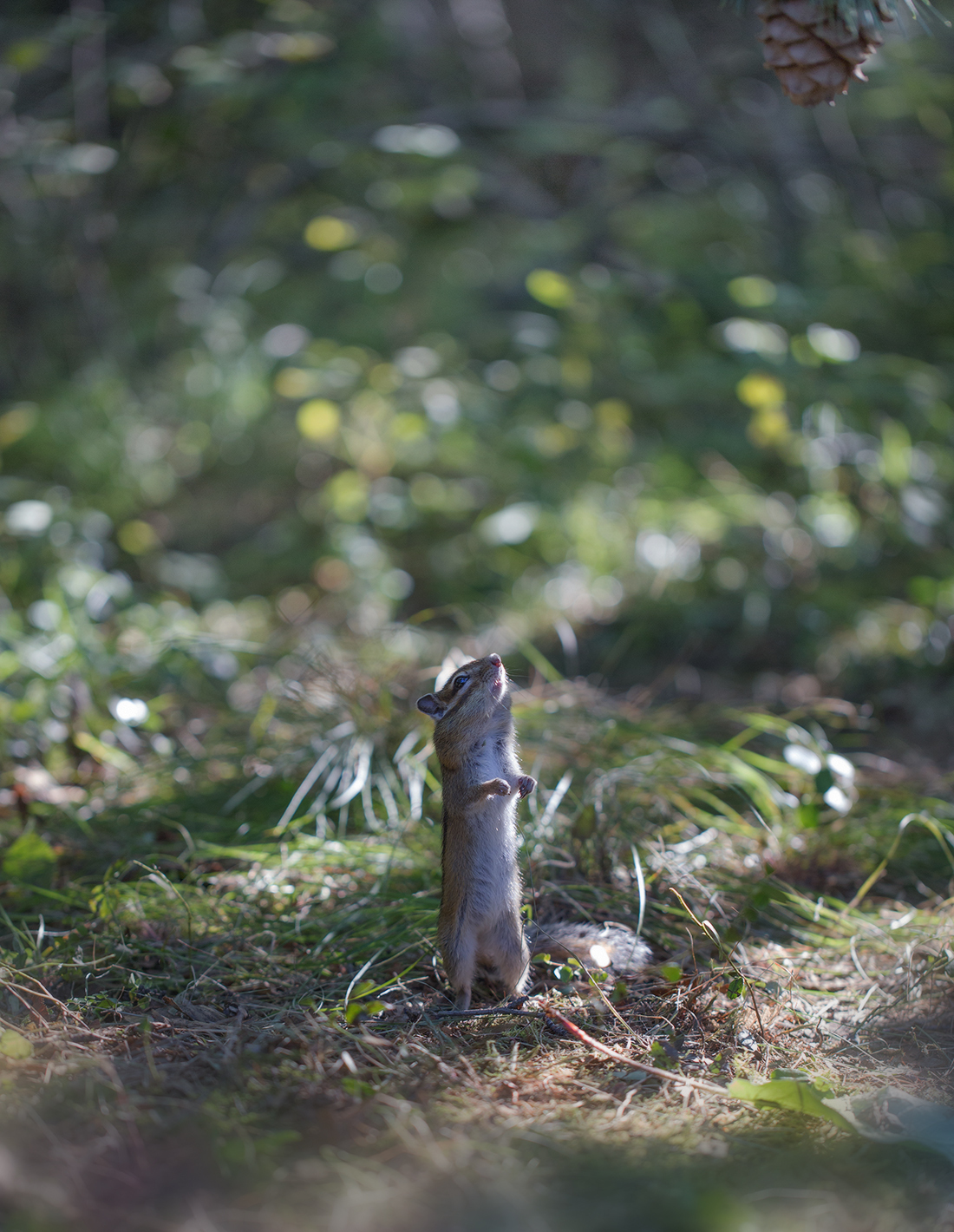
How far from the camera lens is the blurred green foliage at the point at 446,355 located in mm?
4289

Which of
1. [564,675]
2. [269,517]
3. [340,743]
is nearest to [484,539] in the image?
[564,675]

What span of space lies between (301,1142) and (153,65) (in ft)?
17.8

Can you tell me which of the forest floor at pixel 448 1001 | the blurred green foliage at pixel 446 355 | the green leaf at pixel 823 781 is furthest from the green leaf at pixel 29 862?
the green leaf at pixel 823 781

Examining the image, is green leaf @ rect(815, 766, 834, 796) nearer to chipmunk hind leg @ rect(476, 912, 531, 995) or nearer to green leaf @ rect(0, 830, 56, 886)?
chipmunk hind leg @ rect(476, 912, 531, 995)

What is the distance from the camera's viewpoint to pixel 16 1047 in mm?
1694

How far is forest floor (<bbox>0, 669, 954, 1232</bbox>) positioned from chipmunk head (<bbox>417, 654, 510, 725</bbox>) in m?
0.49

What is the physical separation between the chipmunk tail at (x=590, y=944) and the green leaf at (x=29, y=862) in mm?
1326

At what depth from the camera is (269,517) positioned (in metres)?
6.06

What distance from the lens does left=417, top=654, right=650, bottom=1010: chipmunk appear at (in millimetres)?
1961

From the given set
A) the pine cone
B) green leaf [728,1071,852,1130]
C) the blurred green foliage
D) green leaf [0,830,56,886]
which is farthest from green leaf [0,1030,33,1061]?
the pine cone

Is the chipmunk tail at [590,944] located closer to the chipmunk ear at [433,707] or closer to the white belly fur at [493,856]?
the white belly fur at [493,856]

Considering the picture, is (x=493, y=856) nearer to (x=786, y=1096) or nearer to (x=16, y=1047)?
(x=786, y=1096)

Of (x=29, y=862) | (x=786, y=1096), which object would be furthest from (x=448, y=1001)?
(x=29, y=862)

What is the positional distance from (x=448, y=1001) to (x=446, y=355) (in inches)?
167
